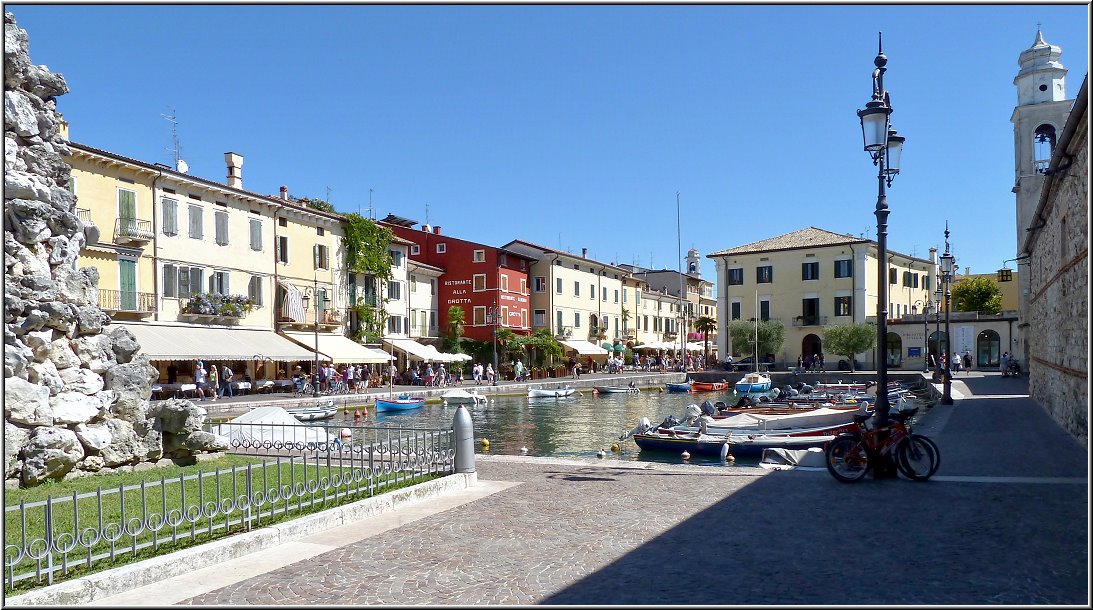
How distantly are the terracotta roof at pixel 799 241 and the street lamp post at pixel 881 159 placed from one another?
57.6 m

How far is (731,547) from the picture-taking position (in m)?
7.87

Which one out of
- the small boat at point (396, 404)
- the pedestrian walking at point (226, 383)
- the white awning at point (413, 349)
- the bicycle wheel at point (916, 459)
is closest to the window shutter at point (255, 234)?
the pedestrian walking at point (226, 383)

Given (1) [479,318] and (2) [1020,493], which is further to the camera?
(1) [479,318]

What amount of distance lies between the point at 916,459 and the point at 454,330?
5088cm

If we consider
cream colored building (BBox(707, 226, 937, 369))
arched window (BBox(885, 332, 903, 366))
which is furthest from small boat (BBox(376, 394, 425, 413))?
arched window (BBox(885, 332, 903, 366))

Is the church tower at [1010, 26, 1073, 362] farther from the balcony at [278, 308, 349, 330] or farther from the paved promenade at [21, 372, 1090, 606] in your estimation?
the balcony at [278, 308, 349, 330]

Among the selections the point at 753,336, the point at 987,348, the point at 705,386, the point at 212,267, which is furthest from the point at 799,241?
the point at 212,267

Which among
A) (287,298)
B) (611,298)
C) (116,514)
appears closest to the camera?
(116,514)

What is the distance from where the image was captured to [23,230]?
9883mm

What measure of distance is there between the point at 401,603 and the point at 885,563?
4464 mm

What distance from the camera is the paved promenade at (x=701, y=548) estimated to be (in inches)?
252

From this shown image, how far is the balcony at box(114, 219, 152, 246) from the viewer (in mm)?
34656

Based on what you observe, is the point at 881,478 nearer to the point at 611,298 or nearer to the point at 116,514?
the point at 116,514

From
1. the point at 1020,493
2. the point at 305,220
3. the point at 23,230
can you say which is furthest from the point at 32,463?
the point at 305,220
